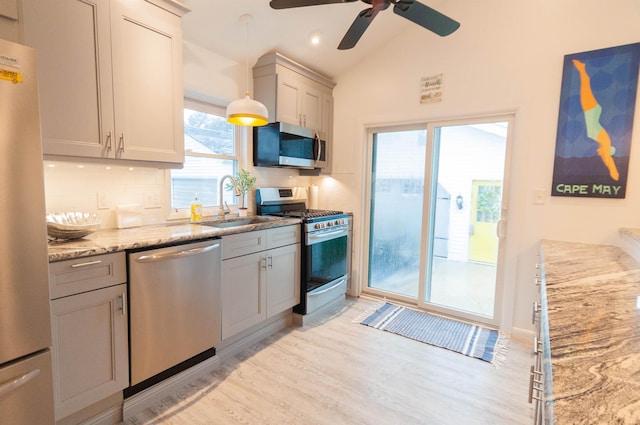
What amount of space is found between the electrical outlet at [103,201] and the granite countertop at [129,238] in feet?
0.53

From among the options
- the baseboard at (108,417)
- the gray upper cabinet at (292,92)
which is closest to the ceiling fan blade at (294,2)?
the gray upper cabinet at (292,92)

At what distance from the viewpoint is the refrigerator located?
1.13 metres

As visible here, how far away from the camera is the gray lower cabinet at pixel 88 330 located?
58.7 inches

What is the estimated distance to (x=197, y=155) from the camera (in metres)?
2.84

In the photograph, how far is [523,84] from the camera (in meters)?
2.68

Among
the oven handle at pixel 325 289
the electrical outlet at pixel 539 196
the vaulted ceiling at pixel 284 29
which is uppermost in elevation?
the vaulted ceiling at pixel 284 29

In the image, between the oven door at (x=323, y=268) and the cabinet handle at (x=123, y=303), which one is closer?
the cabinet handle at (x=123, y=303)

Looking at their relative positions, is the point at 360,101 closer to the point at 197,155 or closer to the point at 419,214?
the point at 419,214

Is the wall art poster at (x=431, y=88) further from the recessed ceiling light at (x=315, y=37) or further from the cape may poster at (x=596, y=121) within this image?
the recessed ceiling light at (x=315, y=37)

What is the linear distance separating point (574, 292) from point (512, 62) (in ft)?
7.58

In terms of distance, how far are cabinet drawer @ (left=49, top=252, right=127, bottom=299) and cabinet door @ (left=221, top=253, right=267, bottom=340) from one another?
713 mm

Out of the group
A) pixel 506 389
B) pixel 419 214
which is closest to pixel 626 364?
pixel 506 389

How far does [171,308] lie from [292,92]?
230 centimetres

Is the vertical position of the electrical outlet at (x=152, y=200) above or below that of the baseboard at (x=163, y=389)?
above
